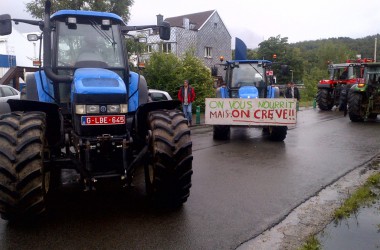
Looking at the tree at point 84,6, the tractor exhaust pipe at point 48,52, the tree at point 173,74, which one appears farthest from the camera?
the tree at point 84,6

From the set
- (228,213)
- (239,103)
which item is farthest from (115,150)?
(239,103)

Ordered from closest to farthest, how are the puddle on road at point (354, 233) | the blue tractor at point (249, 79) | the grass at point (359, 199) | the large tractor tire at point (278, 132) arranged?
the puddle on road at point (354, 233), the grass at point (359, 199), the large tractor tire at point (278, 132), the blue tractor at point (249, 79)

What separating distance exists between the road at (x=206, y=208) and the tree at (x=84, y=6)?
41.1ft

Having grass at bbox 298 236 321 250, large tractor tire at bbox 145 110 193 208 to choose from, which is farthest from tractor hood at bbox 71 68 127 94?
grass at bbox 298 236 321 250

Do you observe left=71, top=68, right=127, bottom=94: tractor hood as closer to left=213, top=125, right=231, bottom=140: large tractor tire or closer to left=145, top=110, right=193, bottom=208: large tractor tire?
left=145, top=110, right=193, bottom=208: large tractor tire

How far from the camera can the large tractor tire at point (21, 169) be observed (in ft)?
13.7

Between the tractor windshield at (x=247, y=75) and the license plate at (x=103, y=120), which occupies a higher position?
the tractor windshield at (x=247, y=75)

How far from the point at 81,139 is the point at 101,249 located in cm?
130

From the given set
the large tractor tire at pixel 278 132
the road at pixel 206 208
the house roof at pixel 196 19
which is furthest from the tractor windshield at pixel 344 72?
the house roof at pixel 196 19

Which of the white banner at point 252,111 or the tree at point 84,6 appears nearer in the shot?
the white banner at point 252,111

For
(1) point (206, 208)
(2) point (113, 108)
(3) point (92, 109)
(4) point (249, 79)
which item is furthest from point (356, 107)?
(3) point (92, 109)

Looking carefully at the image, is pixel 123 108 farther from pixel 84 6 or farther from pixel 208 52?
pixel 208 52

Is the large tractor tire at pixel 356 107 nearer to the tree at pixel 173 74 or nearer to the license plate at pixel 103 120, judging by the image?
the tree at pixel 173 74

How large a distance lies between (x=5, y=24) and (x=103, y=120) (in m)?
1.94
